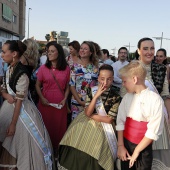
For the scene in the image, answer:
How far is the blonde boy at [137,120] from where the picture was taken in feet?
6.67

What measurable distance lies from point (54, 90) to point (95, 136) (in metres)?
1.25

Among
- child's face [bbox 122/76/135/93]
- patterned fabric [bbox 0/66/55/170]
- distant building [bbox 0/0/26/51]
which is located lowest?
patterned fabric [bbox 0/66/55/170]

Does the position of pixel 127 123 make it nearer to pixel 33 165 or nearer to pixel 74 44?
pixel 33 165

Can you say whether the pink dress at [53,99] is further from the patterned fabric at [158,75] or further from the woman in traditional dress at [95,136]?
the patterned fabric at [158,75]

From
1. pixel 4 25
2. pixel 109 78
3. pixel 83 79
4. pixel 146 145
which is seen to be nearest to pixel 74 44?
pixel 83 79

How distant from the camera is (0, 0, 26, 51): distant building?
31.6 metres

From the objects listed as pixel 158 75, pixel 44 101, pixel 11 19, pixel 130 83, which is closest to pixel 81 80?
pixel 44 101

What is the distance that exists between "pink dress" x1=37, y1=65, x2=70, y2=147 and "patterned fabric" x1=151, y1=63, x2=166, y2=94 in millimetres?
1386

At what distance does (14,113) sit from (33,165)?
2.12ft

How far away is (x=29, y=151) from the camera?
277 cm

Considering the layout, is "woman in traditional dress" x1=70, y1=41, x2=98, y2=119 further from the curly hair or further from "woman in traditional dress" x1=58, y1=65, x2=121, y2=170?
"woman in traditional dress" x1=58, y1=65, x2=121, y2=170

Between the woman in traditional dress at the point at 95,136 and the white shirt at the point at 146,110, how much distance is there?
0.32 metres

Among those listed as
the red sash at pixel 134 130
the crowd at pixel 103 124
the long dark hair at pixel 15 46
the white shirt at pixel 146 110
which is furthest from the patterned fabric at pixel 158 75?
the long dark hair at pixel 15 46

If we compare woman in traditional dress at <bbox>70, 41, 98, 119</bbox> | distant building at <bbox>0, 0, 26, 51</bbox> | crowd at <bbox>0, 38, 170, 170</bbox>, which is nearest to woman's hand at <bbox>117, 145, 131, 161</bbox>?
crowd at <bbox>0, 38, 170, 170</bbox>
